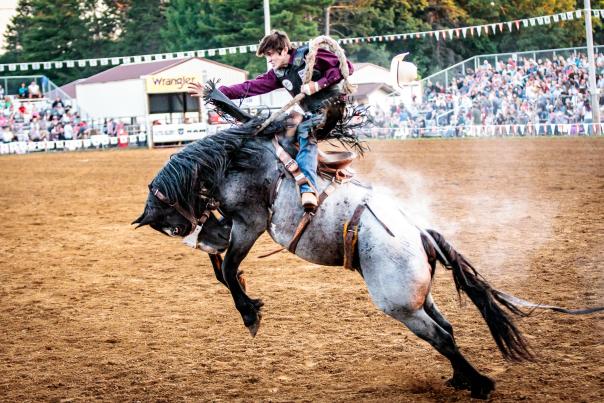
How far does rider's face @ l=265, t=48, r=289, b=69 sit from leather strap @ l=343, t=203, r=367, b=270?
3.90ft

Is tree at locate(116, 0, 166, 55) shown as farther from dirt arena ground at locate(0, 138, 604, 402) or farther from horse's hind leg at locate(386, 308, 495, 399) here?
horse's hind leg at locate(386, 308, 495, 399)

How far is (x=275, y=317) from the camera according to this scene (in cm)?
695

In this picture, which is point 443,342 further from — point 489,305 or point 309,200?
point 309,200

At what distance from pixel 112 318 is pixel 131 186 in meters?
11.1

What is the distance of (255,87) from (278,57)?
0.38 meters

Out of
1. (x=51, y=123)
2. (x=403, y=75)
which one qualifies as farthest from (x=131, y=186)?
(x=51, y=123)

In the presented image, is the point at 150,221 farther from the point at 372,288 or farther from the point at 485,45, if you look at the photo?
the point at 485,45

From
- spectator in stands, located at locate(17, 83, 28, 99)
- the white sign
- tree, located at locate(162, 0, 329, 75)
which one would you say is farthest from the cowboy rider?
tree, located at locate(162, 0, 329, 75)

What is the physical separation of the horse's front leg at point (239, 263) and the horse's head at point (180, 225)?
0.26 metres

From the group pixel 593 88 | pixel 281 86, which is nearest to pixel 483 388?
pixel 281 86

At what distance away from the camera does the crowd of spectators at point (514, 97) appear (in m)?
28.6

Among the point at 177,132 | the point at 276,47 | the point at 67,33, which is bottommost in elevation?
the point at 177,132

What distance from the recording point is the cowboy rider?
5.11 meters

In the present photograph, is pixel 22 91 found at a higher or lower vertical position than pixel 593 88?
higher
